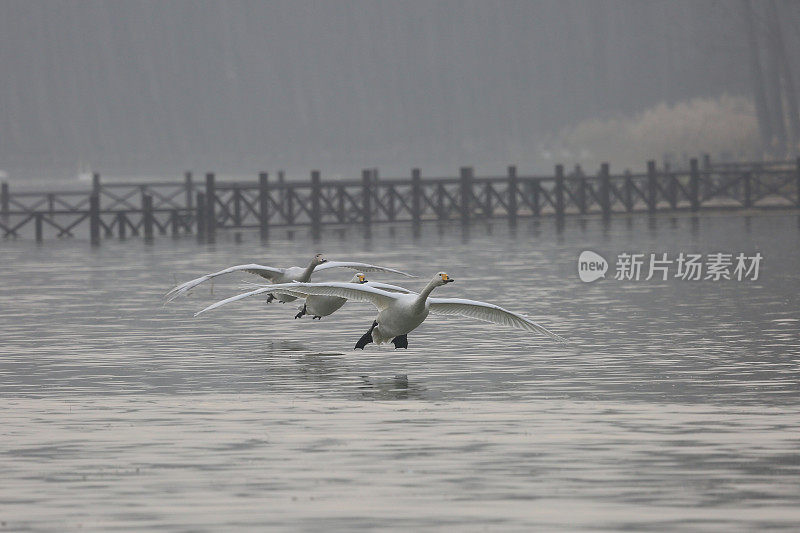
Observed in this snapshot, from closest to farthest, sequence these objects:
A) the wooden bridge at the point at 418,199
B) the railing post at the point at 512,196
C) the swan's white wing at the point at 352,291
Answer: the swan's white wing at the point at 352,291
the wooden bridge at the point at 418,199
the railing post at the point at 512,196

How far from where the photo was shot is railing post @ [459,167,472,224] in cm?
6312

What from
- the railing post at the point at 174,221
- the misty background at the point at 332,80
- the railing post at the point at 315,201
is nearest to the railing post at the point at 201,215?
the railing post at the point at 174,221

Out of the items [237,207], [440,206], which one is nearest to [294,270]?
[237,207]

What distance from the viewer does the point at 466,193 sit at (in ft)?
209

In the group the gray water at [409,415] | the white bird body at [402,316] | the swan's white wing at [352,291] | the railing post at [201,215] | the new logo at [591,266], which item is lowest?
the gray water at [409,415]

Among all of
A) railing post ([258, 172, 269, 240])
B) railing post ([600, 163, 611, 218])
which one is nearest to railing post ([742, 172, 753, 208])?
railing post ([600, 163, 611, 218])

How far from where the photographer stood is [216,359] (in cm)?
2080

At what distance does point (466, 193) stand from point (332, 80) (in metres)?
93.9

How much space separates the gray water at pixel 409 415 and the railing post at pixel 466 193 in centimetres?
3230

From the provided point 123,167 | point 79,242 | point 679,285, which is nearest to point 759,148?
point 79,242

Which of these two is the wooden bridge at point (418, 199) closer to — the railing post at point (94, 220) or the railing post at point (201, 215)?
the railing post at point (201, 215)

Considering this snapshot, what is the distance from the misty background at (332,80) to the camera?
454ft

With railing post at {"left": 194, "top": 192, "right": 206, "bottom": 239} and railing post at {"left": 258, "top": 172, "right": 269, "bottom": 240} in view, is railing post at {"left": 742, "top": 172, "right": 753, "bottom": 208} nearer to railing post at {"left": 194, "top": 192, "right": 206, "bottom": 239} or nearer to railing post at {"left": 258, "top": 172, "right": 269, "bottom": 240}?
railing post at {"left": 258, "top": 172, "right": 269, "bottom": 240}

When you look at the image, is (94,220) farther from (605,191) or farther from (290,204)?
(605,191)
